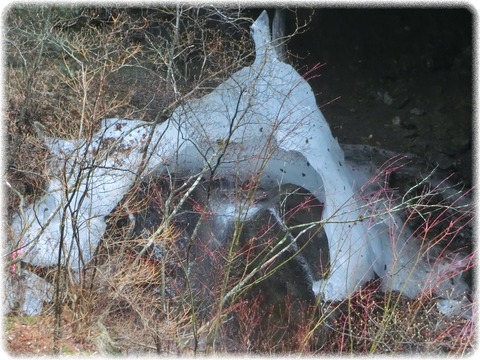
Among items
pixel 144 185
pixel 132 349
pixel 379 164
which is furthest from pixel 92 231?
pixel 379 164

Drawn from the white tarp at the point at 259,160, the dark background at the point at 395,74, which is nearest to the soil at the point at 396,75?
the dark background at the point at 395,74

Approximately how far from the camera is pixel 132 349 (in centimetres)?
520

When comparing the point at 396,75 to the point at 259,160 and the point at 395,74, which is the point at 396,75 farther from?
the point at 259,160

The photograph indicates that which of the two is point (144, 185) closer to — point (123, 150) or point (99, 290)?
point (123, 150)

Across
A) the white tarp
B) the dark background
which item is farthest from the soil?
the white tarp

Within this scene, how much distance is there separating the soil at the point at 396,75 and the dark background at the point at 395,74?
0.04 feet

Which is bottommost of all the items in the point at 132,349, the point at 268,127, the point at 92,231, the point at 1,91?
the point at 132,349

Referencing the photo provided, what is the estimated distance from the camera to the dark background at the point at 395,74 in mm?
9266

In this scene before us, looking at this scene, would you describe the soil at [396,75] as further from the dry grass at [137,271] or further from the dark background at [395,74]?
the dry grass at [137,271]

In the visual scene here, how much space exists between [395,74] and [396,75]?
0.02 metres

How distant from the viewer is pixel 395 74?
987cm

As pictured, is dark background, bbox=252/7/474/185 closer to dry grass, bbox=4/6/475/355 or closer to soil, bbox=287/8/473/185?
soil, bbox=287/8/473/185

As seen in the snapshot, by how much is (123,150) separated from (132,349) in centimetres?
204

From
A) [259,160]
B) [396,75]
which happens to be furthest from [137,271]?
[396,75]
